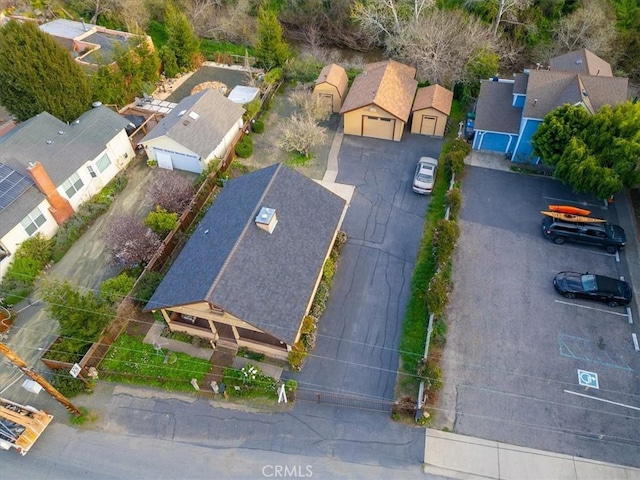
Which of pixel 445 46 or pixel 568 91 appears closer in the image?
pixel 568 91

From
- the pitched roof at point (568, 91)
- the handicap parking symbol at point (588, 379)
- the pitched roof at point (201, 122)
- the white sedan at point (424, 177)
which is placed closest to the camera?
the handicap parking symbol at point (588, 379)

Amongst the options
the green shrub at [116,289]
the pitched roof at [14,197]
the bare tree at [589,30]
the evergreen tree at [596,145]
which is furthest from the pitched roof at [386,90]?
the pitched roof at [14,197]

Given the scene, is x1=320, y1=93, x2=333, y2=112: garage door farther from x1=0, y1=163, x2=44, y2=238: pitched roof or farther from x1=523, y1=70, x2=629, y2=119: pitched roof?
x1=0, y1=163, x2=44, y2=238: pitched roof

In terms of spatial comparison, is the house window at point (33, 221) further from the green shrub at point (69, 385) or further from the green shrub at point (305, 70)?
the green shrub at point (305, 70)

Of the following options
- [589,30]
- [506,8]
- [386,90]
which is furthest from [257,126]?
[589,30]

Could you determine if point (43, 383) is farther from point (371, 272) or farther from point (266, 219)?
point (371, 272)

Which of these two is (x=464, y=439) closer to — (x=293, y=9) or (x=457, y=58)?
(x=457, y=58)
